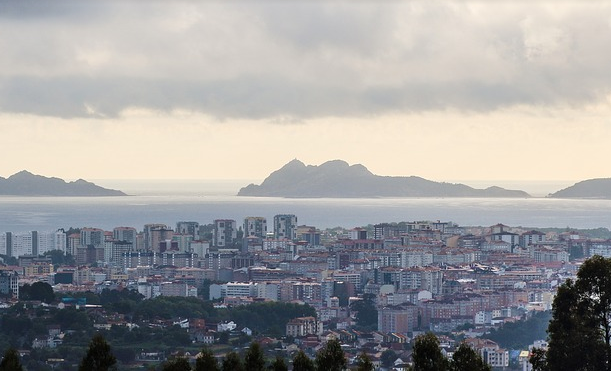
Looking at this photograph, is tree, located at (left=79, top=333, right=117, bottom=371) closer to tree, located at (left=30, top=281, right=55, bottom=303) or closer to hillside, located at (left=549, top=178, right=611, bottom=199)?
tree, located at (left=30, top=281, right=55, bottom=303)

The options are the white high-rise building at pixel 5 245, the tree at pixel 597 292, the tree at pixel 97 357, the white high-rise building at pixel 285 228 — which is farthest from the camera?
the white high-rise building at pixel 285 228

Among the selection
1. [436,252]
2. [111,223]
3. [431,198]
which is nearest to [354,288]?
[436,252]

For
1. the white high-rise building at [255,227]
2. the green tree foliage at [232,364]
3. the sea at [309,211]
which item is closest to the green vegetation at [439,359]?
the green tree foliage at [232,364]

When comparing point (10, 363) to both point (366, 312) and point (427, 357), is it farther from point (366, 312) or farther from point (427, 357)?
point (366, 312)

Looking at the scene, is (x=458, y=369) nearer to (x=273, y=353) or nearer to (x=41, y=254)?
(x=273, y=353)

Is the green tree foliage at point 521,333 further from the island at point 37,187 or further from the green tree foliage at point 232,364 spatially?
the island at point 37,187

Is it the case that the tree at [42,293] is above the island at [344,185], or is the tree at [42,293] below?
below
